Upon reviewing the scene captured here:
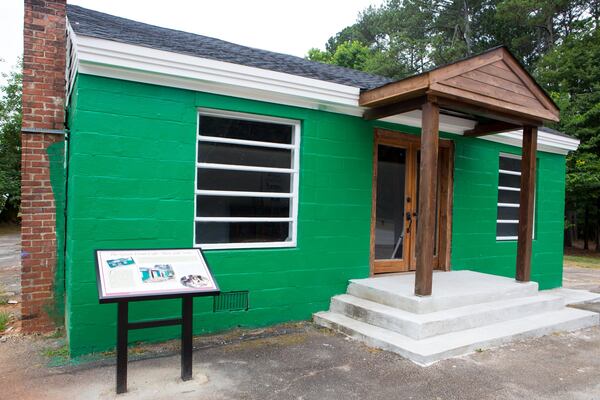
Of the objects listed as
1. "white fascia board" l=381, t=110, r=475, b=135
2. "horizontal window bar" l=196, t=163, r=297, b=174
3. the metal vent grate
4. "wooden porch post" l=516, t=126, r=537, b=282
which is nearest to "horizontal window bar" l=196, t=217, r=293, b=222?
"horizontal window bar" l=196, t=163, r=297, b=174

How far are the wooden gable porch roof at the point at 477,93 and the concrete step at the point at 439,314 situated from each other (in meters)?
2.45

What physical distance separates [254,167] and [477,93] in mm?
2859

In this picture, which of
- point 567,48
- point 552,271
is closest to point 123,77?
Answer: point 552,271

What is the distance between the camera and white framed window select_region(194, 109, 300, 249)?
4879 mm

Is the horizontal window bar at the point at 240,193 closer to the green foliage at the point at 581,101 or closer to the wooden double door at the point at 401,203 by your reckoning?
the wooden double door at the point at 401,203

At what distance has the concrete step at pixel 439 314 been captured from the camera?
4414 mm

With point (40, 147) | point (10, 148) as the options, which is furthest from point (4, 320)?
point (10, 148)

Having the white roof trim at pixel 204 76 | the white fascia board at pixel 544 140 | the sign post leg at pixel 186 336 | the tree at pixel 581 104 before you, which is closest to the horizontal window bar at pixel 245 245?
the sign post leg at pixel 186 336

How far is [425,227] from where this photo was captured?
15.6 ft

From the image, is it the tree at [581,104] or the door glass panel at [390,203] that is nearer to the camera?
the door glass panel at [390,203]

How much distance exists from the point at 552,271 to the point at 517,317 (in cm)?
379

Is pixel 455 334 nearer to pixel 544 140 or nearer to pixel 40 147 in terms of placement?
pixel 544 140

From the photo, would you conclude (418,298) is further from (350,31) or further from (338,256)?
(350,31)

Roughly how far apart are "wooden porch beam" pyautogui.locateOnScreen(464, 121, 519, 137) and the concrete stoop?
229 centimetres
